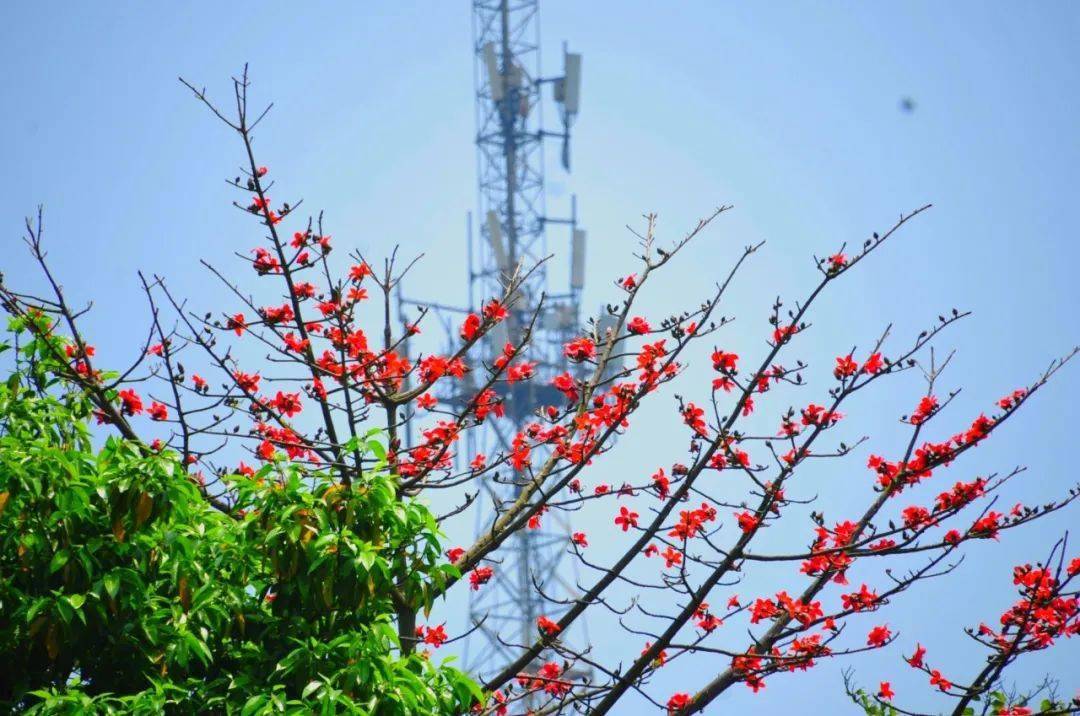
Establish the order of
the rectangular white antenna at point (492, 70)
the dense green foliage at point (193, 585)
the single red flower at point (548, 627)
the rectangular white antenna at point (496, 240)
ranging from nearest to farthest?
1. the dense green foliage at point (193, 585)
2. the single red flower at point (548, 627)
3. the rectangular white antenna at point (496, 240)
4. the rectangular white antenna at point (492, 70)

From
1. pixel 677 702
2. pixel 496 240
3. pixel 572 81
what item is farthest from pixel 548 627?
pixel 572 81

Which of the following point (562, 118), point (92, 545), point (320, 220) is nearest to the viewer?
point (92, 545)

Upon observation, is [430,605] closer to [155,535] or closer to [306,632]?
[306,632]

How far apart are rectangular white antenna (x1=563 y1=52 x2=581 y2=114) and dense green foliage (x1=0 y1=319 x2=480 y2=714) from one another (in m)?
24.7

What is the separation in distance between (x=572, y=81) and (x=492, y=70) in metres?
2.30

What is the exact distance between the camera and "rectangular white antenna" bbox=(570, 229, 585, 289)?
29984 millimetres

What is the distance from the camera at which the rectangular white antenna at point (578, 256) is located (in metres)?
30.0

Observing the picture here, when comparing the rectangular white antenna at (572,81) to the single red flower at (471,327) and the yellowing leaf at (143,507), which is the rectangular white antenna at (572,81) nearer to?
the single red flower at (471,327)

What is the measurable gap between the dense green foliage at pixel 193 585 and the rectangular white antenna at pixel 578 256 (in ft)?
77.0

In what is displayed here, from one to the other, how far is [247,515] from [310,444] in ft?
4.58

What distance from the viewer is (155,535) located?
21.2 feet

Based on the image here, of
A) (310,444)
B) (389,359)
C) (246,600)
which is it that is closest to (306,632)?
(246,600)

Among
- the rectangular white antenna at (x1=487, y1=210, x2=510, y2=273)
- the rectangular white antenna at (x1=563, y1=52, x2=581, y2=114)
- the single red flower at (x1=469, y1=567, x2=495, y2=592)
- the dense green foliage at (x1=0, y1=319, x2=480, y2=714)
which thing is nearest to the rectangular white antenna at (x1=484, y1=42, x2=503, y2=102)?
the rectangular white antenna at (x1=563, y1=52, x2=581, y2=114)

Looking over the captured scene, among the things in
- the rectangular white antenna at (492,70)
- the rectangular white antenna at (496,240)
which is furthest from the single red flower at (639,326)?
the rectangular white antenna at (492,70)
